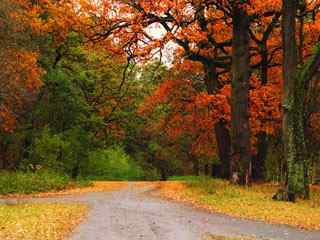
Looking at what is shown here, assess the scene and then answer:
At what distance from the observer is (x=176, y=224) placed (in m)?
14.8

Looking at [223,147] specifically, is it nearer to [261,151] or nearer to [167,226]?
[261,151]

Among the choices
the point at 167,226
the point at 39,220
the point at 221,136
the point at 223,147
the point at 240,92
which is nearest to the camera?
the point at 167,226

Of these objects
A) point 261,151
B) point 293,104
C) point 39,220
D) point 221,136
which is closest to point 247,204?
point 293,104

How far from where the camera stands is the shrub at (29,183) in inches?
1002

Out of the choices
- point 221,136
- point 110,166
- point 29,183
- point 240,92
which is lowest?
point 29,183

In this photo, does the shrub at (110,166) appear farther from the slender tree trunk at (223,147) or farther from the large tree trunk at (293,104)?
the large tree trunk at (293,104)

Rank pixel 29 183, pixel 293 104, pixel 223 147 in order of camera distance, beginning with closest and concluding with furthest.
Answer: pixel 293 104
pixel 29 183
pixel 223 147

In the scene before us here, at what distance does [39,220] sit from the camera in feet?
48.4

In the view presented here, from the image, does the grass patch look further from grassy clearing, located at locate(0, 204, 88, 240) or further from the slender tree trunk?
the slender tree trunk

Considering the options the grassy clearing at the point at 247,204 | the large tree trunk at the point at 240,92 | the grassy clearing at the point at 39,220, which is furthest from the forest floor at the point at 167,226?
the large tree trunk at the point at 240,92

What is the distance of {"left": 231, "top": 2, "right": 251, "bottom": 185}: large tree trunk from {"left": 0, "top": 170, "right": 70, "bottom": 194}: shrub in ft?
29.2

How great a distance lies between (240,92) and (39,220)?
14.8 m

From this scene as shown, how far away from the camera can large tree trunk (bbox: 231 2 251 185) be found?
26859mm

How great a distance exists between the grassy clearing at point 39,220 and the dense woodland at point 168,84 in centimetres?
894
